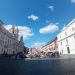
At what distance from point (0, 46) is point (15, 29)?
3940 cm

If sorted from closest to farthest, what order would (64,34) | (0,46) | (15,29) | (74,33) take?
(74,33)
(0,46)
(64,34)
(15,29)

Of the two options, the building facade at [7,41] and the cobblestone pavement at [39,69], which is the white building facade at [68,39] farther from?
the cobblestone pavement at [39,69]

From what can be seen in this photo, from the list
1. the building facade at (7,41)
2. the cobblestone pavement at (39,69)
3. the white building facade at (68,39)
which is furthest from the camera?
the building facade at (7,41)

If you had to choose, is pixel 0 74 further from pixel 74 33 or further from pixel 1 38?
pixel 1 38

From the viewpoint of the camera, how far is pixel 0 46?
51031 millimetres

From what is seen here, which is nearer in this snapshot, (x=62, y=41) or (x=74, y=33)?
(x=74, y=33)

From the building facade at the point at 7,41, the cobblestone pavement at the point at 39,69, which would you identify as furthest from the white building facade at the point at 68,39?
the cobblestone pavement at the point at 39,69

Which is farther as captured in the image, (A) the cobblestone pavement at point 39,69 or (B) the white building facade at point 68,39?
(B) the white building facade at point 68,39

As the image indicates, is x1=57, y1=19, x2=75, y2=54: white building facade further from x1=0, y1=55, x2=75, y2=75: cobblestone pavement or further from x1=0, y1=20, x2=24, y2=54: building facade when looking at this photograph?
x1=0, y1=55, x2=75, y2=75: cobblestone pavement

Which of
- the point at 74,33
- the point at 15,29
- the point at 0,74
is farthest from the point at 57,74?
the point at 15,29

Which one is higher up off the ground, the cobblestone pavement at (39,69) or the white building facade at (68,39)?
the white building facade at (68,39)

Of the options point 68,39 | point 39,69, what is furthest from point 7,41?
point 39,69

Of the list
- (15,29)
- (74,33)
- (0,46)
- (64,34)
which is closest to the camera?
(74,33)

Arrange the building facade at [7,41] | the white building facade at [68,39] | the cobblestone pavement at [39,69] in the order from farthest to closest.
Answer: the building facade at [7,41] < the white building facade at [68,39] < the cobblestone pavement at [39,69]
